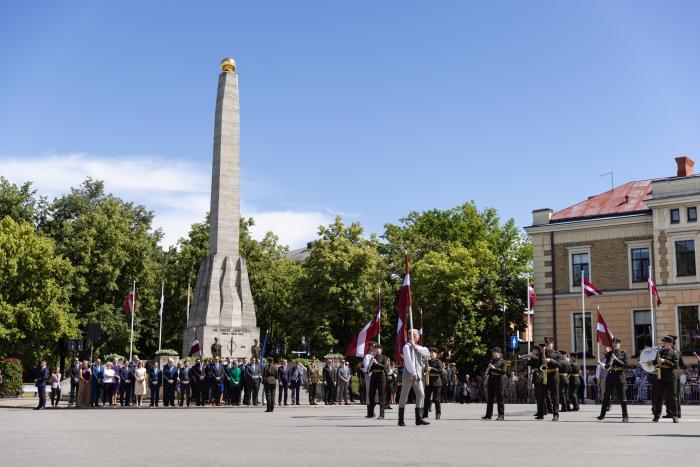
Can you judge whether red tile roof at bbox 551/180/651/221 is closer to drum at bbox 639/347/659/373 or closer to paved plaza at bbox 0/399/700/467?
drum at bbox 639/347/659/373

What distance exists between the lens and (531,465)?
8656 millimetres

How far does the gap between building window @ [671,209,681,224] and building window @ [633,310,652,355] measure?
16.0ft

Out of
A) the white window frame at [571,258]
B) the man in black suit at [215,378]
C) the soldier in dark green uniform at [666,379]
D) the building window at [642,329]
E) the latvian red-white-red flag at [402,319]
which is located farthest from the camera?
the white window frame at [571,258]

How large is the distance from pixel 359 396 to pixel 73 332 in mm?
25442

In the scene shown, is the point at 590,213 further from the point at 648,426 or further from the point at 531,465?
the point at 531,465

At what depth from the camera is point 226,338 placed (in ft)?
125

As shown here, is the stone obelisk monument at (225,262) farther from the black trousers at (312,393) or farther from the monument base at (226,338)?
the black trousers at (312,393)

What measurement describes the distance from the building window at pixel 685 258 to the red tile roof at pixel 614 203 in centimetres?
282

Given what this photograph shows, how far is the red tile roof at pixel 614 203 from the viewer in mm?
43531

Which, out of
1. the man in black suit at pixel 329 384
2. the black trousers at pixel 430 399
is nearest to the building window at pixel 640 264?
the man in black suit at pixel 329 384

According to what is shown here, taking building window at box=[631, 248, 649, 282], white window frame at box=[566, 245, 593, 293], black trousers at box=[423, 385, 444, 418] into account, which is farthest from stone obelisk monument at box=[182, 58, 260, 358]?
building window at box=[631, 248, 649, 282]

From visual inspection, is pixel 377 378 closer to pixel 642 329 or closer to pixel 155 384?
pixel 155 384

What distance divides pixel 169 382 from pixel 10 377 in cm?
1208

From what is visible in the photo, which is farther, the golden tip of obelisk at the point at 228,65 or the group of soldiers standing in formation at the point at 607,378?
the golden tip of obelisk at the point at 228,65
